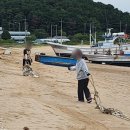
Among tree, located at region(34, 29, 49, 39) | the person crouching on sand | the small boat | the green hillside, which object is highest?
the green hillside

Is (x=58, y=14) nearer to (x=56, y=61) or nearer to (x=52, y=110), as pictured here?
(x=56, y=61)

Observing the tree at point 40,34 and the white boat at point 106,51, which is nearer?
the white boat at point 106,51

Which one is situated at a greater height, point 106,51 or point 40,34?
point 40,34

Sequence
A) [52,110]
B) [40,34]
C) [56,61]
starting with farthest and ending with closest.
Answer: [40,34], [56,61], [52,110]

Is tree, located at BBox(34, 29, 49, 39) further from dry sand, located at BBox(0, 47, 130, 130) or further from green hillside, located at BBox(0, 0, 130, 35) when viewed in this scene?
dry sand, located at BBox(0, 47, 130, 130)

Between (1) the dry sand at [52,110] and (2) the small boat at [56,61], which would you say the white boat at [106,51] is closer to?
(2) the small boat at [56,61]

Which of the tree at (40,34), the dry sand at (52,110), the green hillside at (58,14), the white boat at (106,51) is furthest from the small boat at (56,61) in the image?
the tree at (40,34)

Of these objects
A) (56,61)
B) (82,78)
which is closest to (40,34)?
(56,61)

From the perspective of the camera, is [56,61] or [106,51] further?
[106,51]

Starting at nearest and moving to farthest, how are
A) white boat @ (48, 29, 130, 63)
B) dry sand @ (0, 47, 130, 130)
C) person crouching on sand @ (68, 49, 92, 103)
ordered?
1. dry sand @ (0, 47, 130, 130)
2. person crouching on sand @ (68, 49, 92, 103)
3. white boat @ (48, 29, 130, 63)

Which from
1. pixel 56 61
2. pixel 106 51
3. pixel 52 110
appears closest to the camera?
pixel 52 110

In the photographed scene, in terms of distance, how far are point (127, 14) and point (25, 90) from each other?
102 metres

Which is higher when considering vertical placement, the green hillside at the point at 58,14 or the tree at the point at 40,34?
the green hillside at the point at 58,14

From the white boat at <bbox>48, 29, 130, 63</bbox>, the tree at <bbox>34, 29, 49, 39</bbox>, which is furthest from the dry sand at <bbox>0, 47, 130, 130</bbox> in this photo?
the tree at <bbox>34, 29, 49, 39</bbox>
